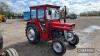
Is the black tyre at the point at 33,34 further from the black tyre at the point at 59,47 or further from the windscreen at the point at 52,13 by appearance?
the black tyre at the point at 59,47

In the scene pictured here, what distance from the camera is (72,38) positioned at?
1008cm

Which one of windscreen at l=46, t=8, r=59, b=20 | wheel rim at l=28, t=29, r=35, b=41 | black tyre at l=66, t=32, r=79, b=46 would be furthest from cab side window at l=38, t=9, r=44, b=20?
black tyre at l=66, t=32, r=79, b=46

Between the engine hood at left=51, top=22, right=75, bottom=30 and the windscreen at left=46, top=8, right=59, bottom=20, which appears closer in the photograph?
the engine hood at left=51, top=22, right=75, bottom=30

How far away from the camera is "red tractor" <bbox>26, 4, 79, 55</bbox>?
32.1 ft

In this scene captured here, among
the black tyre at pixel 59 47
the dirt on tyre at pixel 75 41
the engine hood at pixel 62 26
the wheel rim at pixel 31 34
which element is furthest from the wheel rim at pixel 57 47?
the wheel rim at pixel 31 34

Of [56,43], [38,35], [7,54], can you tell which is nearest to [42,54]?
[56,43]

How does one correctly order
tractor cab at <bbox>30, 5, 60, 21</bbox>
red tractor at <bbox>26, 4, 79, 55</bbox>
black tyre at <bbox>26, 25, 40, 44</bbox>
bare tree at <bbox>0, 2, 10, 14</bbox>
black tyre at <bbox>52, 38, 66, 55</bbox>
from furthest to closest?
bare tree at <bbox>0, 2, 10, 14</bbox> < black tyre at <bbox>26, 25, 40, 44</bbox> < tractor cab at <bbox>30, 5, 60, 21</bbox> < red tractor at <bbox>26, 4, 79, 55</bbox> < black tyre at <bbox>52, 38, 66, 55</bbox>

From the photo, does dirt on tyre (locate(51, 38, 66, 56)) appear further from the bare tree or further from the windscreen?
the bare tree

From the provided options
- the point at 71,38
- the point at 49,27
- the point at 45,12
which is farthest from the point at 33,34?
the point at 71,38

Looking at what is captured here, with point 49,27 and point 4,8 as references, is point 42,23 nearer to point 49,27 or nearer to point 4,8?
point 49,27

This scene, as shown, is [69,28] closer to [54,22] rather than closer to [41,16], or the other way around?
[54,22]

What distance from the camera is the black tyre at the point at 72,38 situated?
9901 millimetres

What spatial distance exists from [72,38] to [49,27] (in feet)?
4.22

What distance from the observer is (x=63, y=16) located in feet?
34.9
